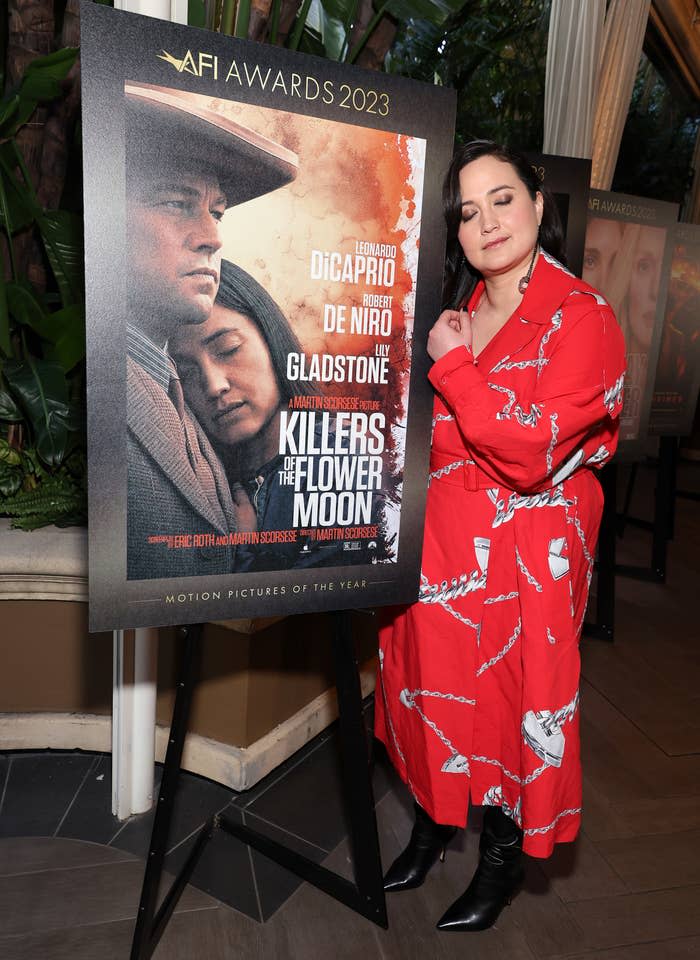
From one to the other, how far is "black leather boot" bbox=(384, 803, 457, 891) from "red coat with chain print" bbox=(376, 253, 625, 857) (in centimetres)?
22

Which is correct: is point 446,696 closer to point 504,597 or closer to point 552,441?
point 504,597

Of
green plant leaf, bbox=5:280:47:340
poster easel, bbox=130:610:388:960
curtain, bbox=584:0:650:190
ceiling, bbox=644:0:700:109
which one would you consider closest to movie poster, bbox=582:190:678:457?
Answer: curtain, bbox=584:0:650:190

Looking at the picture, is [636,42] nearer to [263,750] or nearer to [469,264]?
[469,264]

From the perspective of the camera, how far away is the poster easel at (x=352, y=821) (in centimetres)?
144

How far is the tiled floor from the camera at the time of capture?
1616mm

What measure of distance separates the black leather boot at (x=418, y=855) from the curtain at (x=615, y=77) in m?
2.95

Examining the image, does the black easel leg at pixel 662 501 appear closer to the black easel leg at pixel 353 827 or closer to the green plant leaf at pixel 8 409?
the black easel leg at pixel 353 827

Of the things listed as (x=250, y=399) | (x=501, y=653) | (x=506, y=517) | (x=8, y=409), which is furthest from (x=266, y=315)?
(x=8, y=409)

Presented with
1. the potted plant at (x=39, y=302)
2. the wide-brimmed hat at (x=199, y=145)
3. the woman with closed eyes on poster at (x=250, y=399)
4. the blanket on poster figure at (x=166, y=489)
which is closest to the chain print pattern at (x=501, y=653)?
the woman with closed eyes on poster at (x=250, y=399)

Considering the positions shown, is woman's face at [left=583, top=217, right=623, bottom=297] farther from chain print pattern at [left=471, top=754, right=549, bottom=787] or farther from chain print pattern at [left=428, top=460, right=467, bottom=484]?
chain print pattern at [left=471, top=754, right=549, bottom=787]

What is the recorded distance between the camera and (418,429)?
4.37 ft

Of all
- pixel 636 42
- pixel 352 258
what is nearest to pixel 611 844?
pixel 352 258

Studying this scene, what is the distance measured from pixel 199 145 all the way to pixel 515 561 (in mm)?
885

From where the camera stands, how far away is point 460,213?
1423 mm
